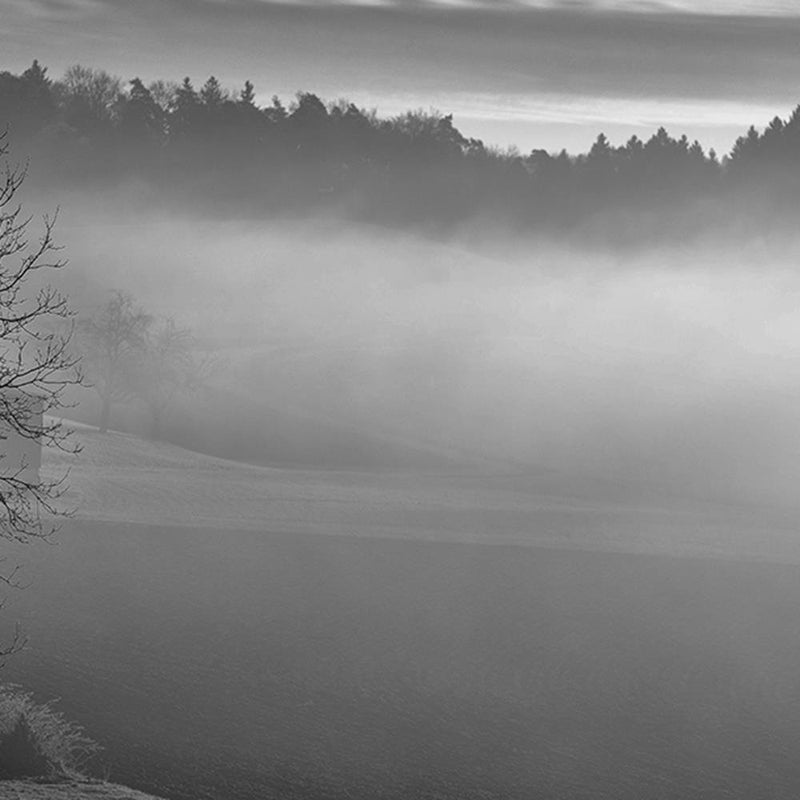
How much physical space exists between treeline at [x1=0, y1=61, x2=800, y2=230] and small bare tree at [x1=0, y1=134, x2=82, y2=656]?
9317 mm

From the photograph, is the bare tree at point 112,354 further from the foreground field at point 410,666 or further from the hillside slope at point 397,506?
the foreground field at point 410,666

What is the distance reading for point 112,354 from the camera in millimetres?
57750

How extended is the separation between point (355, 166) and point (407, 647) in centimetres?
9108

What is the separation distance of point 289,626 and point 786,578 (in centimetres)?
1504

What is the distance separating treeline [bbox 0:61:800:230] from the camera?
364 ft

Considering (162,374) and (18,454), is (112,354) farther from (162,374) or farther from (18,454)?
(18,454)

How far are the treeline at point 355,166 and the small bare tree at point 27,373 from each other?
9317 millimetres

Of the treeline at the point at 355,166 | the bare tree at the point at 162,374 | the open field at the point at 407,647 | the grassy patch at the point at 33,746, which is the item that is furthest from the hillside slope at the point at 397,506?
the treeline at the point at 355,166

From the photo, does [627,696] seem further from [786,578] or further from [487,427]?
[487,427]

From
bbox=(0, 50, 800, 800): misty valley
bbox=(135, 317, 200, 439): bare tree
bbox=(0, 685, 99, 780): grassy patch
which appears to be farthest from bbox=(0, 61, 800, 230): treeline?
bbox=(0, 685, 99, 780): grassy patch

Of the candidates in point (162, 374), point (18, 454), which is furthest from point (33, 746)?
point (162, 374)

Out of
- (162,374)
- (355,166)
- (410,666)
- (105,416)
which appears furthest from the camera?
(355,166)

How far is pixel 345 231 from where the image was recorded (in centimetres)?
11562

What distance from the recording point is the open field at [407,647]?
2222 cm
